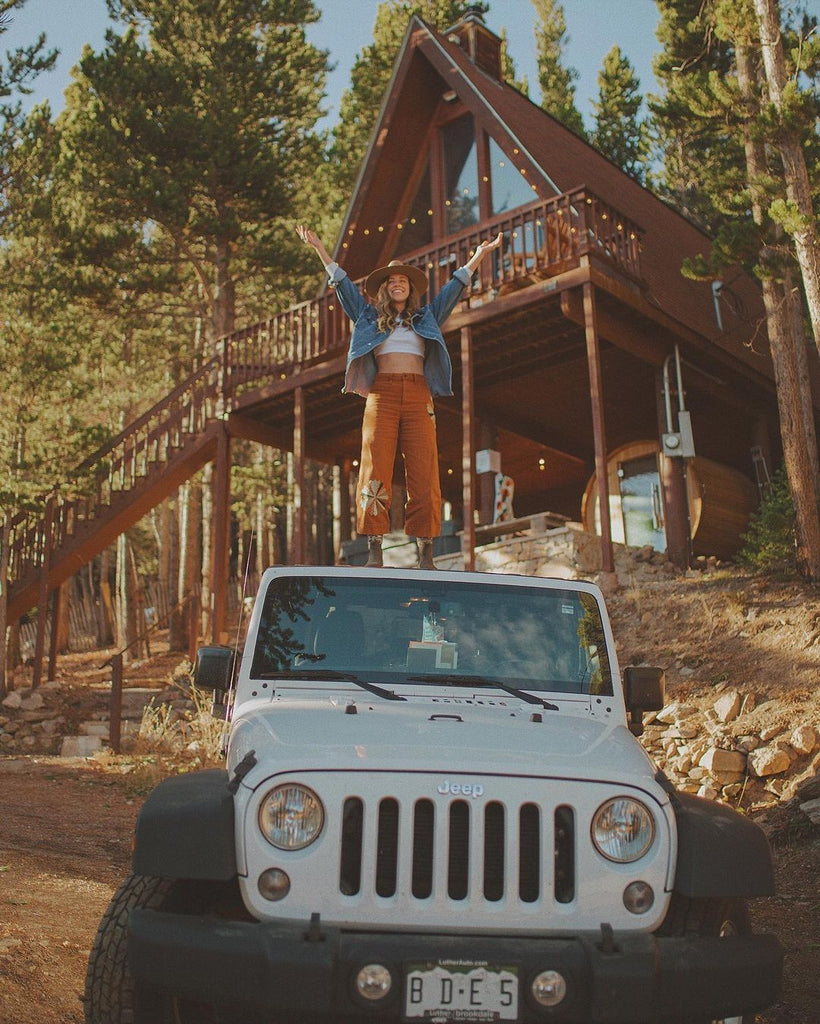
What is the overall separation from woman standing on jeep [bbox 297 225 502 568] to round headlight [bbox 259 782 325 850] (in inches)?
138

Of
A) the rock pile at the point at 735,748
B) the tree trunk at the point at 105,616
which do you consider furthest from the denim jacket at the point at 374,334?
the tree trunk at the point at 105,616

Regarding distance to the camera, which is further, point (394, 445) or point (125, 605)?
point (125, 605)

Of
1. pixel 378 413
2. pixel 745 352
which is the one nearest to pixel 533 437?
pixel 745 352

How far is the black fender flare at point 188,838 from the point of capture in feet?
9.78

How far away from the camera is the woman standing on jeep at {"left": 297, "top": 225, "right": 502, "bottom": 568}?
658 cm

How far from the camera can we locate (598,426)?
38.9 ft

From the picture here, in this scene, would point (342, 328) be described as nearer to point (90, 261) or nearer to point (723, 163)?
point (90, 261)

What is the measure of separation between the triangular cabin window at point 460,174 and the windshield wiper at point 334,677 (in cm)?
Answer: 1356

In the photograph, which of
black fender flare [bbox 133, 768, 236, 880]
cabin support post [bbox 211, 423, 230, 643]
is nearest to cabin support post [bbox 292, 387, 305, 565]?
cabin support post [bbox 211, 423, 230, 643]

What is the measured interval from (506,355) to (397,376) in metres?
8.19

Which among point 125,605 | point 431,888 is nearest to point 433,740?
point 431,888

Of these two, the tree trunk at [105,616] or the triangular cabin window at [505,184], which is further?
the tree trunk at [105,616]

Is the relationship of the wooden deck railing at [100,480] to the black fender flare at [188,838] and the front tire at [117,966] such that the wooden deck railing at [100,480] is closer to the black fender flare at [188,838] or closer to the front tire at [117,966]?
the front tire at [117,966]

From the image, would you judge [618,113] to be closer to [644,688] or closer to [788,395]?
[788,395]
